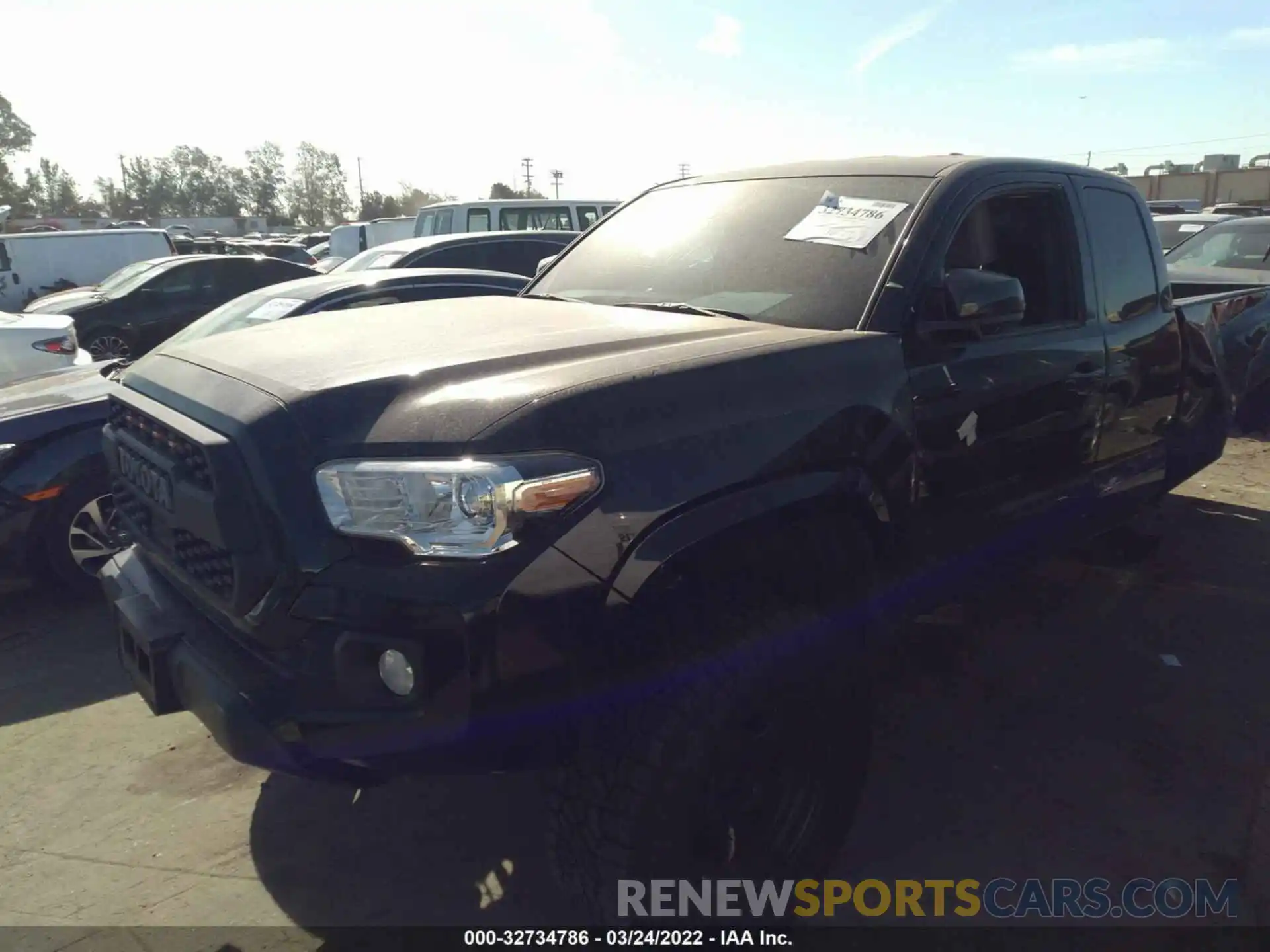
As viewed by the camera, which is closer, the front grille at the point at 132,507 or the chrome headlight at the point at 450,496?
the chrome headlight at the point at 450,496

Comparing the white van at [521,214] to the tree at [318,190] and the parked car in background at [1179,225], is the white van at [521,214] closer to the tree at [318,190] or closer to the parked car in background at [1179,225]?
the parked car in background at [1179,225]

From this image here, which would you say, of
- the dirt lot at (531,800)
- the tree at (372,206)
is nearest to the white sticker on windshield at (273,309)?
the dirt lot at (531,800)

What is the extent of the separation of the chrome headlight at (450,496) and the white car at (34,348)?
5303 mm

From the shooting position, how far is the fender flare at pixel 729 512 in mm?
1906

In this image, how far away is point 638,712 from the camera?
1955mm

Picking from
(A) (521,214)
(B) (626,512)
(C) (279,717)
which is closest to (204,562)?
(C) (279,717)

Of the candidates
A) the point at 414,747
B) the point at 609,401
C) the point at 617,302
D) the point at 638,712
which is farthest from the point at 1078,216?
the point at 414,747

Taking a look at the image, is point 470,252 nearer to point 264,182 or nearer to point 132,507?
point 132,507

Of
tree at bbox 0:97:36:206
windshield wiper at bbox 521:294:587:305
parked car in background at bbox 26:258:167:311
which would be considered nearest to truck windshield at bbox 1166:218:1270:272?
windshield wiper at bbox 521:294:587:305

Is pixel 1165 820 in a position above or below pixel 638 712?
below

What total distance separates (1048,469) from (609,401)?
1.93 meters

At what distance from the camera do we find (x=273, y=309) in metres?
5.21

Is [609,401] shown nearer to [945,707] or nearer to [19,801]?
[945,707]

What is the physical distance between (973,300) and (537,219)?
1261cm
